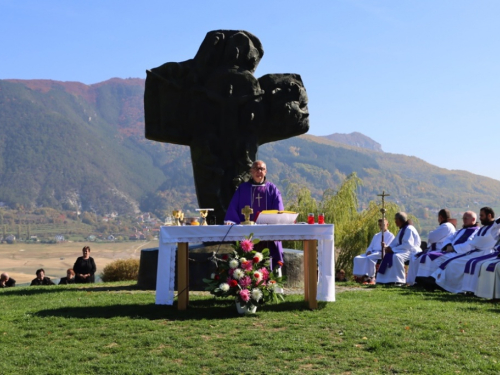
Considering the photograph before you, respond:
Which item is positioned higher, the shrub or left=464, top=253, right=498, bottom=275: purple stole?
left=464, top=253, right=498, bottom=275: purple stole

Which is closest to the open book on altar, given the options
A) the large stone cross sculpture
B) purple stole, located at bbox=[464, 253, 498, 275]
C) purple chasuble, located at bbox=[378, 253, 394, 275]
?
the large stone cross sculpture

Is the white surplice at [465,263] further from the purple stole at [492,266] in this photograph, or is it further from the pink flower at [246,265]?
the pink flower at [246,265]

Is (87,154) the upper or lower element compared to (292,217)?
upper

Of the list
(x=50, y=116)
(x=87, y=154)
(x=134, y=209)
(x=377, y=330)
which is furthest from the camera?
(x=50, y=116)

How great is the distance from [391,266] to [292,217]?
644 centimetres

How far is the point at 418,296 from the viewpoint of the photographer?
11695 millimetres

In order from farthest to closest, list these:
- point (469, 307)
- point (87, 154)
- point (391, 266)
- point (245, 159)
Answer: point (87, 154) < point (391, 266) < point (245, 159) < point (469, 307)

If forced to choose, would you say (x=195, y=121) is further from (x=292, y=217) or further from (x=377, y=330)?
(x=377, y=330)

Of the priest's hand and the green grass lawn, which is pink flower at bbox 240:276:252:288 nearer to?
the green grass lawn

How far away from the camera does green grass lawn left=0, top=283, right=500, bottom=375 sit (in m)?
6.57

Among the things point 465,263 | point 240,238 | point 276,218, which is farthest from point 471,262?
point 240,238

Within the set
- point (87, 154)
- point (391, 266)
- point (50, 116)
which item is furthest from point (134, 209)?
point (391, 266)

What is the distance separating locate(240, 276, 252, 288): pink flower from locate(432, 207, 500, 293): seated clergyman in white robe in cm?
517

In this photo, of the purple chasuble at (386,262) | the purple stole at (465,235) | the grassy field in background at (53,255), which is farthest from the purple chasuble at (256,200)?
the grassy field in background at (53,255)
